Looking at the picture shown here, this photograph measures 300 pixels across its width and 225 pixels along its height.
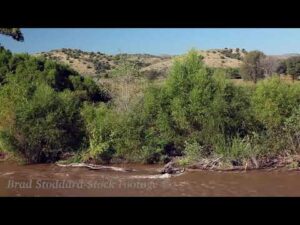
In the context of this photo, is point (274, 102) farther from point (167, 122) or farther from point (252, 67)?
point (167, 122)

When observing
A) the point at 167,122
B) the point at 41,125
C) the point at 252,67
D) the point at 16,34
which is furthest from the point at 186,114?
the point at 16,34

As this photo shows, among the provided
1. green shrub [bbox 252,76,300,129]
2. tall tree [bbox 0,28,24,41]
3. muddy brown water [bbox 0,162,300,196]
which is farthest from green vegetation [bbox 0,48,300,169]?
tall tree [bbox 0,28,24,41]

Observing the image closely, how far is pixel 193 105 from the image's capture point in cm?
894

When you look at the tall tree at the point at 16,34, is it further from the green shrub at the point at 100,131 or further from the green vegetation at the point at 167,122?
the green shrub at the point at 100,131

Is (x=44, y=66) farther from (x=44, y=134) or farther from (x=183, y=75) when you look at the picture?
(x=183, y=75)

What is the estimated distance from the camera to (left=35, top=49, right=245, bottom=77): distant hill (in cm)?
975

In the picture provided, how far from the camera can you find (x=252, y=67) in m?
10.4

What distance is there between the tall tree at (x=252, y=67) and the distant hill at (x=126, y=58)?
150mm

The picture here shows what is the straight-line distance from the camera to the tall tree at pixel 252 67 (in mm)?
9754

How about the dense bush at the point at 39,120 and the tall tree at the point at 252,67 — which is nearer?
the dense bush at the point at 39,120

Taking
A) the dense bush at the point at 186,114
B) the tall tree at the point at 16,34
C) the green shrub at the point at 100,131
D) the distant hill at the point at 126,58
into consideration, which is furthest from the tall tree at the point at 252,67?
the tall tree at the point at 16,34

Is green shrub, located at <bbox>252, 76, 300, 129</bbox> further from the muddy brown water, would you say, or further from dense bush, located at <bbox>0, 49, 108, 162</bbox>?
dense bush, located at <bbox>0, 49, 108, 162</bbox>
